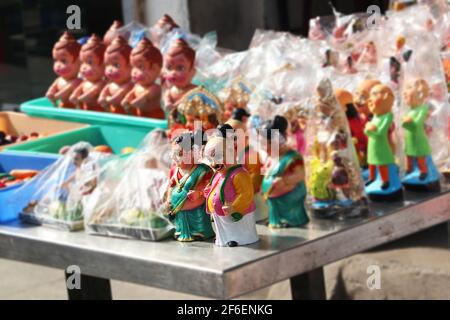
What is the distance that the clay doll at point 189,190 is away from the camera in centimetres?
247

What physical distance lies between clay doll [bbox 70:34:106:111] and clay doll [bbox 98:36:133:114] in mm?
64

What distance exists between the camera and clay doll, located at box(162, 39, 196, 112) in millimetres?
3271

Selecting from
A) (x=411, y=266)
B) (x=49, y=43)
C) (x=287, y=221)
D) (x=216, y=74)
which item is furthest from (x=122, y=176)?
(x=49, y=43)

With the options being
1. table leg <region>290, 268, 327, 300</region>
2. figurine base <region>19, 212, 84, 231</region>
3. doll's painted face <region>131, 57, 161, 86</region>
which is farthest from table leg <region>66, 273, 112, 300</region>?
doll's painted face <region>131, 57, 161, 86</region>

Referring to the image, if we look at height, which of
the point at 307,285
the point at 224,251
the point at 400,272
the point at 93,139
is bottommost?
the point at 400,272

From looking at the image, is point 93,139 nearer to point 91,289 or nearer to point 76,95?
point 76,95

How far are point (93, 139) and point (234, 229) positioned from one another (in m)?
1.30

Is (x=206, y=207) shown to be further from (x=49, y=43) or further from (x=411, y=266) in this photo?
(x=49, y=43)

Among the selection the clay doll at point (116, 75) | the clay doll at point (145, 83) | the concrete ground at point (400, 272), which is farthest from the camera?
the concrete ground at point (400, 272)

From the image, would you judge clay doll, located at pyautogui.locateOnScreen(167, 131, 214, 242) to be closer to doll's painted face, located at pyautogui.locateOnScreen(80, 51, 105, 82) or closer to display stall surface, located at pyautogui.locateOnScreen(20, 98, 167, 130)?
display stall surface, located at pyautogui.locateOnScreen(20, 98, 167, 130)

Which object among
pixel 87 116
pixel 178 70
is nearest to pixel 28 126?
pixel 87 116

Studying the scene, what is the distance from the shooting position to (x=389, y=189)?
2.76 m

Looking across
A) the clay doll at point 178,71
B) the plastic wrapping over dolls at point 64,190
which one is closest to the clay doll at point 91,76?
the clay doll at point 178,71

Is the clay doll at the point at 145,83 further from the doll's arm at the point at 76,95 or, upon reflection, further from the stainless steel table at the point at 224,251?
the stainless steel table at the point at 224,251
